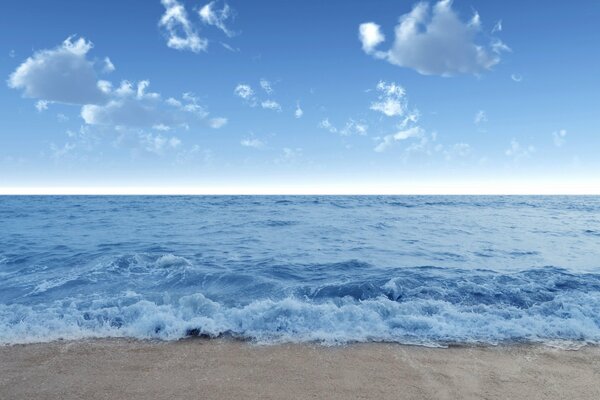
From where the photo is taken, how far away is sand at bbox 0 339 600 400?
14.9ft

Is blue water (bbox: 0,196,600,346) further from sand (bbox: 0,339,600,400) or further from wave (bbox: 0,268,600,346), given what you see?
sand (bbox: 0,339,600,400)

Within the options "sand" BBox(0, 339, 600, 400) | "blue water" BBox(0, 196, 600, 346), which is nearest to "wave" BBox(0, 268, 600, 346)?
"blue water" BBox(0, 196, 600, 346)

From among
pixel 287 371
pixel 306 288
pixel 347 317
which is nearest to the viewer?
pixel 287 371

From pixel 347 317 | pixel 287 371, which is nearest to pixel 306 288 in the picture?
pixel 347 317

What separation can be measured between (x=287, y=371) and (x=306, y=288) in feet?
15.2

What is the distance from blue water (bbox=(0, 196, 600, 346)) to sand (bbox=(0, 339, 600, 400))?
17.4 inches

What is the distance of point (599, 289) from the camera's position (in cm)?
925

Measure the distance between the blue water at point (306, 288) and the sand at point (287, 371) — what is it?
1.45ft

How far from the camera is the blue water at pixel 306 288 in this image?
651cm

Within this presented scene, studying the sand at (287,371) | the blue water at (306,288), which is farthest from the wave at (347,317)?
the sand at (287,371)

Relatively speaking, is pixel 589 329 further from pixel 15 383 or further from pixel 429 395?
Result: pixel 15 383

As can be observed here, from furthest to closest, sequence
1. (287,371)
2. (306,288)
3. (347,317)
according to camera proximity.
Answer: (306,288) < (347,317) < (287,371)

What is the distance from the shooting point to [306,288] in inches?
381

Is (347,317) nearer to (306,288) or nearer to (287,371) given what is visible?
(287,371)
